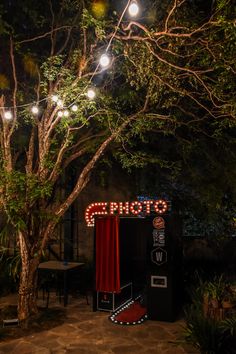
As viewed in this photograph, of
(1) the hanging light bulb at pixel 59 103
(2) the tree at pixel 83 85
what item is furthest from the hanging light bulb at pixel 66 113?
(1) the hanging light bulb at pixel 59 103

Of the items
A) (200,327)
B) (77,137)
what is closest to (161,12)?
(77,137)

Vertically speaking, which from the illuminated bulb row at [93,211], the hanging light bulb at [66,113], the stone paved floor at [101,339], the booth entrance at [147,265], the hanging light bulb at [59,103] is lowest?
the stone paved floor at [101,339]

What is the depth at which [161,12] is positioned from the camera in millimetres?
8516

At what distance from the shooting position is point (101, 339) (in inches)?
301

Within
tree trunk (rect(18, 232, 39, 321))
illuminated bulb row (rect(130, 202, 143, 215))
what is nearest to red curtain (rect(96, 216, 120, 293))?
illuminated bulb row (rect(130, 202, 143, 215))

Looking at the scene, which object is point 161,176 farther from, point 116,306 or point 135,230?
point 116,306

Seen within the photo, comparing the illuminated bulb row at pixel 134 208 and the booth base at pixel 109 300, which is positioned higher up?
the illuminated bulb row at pixel 134 208

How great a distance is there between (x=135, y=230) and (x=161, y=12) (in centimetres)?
646

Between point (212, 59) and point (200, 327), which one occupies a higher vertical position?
point (212, 59)

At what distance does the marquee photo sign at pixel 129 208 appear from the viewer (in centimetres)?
898

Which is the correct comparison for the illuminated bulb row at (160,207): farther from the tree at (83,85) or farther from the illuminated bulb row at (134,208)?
the tree at (83,85)

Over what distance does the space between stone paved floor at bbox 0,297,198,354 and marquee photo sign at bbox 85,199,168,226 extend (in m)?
2.69

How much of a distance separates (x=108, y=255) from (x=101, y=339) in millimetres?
2375

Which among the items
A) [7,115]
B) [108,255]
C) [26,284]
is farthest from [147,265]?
[7,115]
